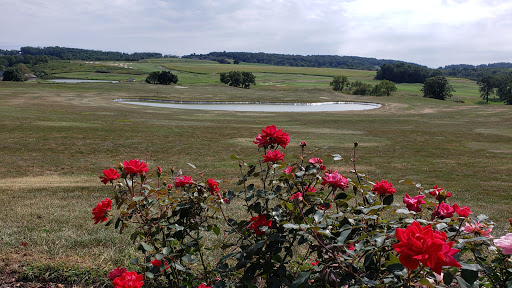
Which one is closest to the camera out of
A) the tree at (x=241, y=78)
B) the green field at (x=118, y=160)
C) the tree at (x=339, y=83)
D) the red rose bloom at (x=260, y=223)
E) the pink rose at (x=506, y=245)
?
the pink rose at (x=506, y=245)

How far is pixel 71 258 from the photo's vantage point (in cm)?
452

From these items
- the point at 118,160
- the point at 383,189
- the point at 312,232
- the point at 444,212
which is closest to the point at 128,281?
the point at 312,232

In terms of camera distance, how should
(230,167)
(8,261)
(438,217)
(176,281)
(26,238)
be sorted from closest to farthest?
1. (438,217)
2. (176,281)
3. (8,261)
4. (26,238)
5. (230,167)

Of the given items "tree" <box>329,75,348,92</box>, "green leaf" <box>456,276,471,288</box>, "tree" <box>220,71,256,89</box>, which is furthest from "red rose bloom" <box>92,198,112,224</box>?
"tree" <box>329,75,348,92</box>

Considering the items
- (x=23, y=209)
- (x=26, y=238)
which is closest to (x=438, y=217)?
(x=26, y=238)

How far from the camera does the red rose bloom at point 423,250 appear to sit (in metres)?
1.59

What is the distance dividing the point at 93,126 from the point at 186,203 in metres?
25.1

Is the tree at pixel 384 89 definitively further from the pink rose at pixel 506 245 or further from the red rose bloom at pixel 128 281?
the red rose bloom at pixel 128 281

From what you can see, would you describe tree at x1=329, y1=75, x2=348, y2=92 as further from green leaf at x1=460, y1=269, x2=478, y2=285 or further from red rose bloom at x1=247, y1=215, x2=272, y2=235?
green leaf at x1=460, y1=269, x2=478, y2=285

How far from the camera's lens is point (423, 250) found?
5.25 ft

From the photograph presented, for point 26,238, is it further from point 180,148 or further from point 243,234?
point 180,148

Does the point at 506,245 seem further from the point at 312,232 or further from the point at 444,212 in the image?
the point at 312,232

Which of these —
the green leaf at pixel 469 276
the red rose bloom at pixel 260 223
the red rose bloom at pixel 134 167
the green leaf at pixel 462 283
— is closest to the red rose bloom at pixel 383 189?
the red rose bloom at pixel 260 223

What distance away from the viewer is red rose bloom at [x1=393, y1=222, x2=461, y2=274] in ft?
5.20
